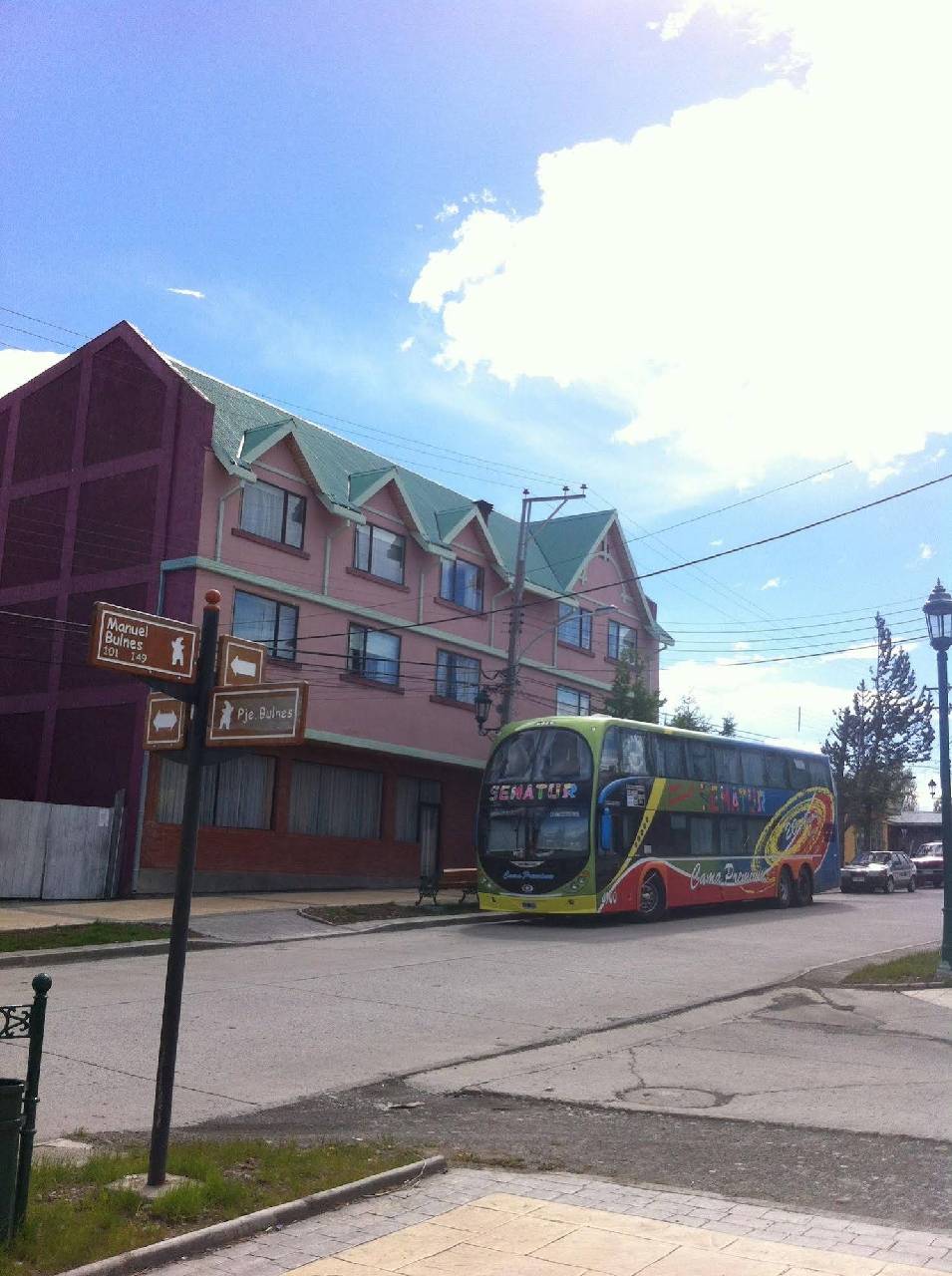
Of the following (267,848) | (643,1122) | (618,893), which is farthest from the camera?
(267,848)

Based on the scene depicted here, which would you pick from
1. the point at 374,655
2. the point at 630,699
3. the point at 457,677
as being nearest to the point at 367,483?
the point at 374,655

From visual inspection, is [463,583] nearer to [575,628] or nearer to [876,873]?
[575,628]

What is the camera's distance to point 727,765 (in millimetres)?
26812

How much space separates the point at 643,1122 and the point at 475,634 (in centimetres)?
2661

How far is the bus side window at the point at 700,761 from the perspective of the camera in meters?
25.4

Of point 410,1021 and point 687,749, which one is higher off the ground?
point 687,749

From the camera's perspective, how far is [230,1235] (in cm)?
539

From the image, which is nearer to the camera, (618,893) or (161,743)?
(161,743)

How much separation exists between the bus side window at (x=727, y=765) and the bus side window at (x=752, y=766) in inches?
10.8

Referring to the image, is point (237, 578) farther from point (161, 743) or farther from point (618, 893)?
point (161, 743)

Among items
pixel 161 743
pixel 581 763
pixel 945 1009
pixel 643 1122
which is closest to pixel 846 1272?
pixel 643 1122

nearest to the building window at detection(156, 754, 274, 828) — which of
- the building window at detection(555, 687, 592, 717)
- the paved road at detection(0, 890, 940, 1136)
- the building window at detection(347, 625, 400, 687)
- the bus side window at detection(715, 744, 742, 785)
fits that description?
the building window at detection(347, 625, 400, 687)

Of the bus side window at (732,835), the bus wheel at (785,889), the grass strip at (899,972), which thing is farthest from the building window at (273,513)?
the grass strip at (899,972)

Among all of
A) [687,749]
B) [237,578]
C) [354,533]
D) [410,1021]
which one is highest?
[354,533]
